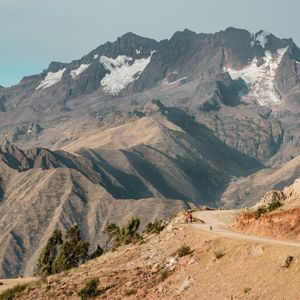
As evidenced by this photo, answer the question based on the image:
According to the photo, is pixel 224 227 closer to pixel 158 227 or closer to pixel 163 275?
pixel 158 227

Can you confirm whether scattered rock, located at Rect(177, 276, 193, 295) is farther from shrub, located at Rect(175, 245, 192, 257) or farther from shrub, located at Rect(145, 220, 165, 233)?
shrub, located at Rect(145, 220, 165, 233)

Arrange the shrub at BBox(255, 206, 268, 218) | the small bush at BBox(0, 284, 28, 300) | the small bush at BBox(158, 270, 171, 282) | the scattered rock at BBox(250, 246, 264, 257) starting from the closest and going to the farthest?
the scattered rock at BBox(250, 246, 264, 257), the small bush at BBox(158, 270, 171, 282), the shrub at BBox(255, 206, 268, 218), the small bush at BBox(0, 284, 28, 300)

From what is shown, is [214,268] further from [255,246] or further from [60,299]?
[60,299]

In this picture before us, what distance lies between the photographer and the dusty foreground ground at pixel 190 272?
4394 centimetres

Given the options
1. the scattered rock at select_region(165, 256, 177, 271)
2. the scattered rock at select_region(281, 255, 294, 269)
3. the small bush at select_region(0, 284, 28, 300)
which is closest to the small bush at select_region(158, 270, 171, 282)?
the scattered rock at select_region(165, 256, 177, 271)

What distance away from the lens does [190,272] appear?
52.0m

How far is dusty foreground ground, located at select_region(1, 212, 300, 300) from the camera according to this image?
144ft

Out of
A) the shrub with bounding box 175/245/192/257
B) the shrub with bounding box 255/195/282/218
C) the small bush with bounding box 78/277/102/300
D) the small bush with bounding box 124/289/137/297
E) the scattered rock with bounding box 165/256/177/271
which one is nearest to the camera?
the small bush with bounding box 124/289/137/297

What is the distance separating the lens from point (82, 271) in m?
67.1

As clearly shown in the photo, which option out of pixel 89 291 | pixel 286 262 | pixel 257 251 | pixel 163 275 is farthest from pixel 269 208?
pixel 89 291

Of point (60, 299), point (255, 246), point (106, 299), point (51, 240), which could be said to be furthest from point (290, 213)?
point (51, 240)

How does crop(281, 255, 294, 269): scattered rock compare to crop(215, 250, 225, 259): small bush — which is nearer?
crop(281, 255, 294, 269): scattered rock

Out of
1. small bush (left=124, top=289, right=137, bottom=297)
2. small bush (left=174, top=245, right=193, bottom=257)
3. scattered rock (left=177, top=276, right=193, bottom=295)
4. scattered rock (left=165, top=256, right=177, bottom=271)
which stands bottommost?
small bush (left=124, top=289, right=137, bottom=297)

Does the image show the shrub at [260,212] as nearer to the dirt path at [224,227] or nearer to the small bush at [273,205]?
the small bush at [273,205]
